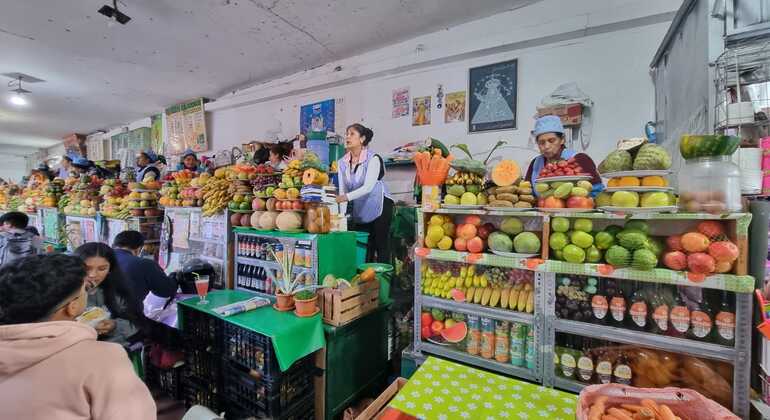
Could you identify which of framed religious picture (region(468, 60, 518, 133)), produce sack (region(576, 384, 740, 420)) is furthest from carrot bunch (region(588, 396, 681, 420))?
framed religious picture (region(468, 60, 518, 133))

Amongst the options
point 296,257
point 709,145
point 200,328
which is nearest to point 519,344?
point 709,145

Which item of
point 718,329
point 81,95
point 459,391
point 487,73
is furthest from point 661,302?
point 81,95

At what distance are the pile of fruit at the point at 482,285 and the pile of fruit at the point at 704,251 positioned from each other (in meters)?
0.63

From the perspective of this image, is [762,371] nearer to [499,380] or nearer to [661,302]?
[661,302]

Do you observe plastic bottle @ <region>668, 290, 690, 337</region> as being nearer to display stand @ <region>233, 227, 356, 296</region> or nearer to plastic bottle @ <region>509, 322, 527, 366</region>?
plastic bottle @ <region>509, 322, 527, 366</region>

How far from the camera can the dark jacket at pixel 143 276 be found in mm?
2459

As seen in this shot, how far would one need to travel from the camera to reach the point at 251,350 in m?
1.97

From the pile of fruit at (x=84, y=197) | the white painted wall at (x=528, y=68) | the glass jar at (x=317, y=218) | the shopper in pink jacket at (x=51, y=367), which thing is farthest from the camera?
the pile of fruit at (x=84, y=197)

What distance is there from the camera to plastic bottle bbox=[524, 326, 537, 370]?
167cm

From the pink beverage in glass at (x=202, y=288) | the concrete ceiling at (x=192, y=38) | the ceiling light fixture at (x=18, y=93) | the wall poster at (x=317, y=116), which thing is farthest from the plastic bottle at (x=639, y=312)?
the ceiling light fixture at (x=18, y=93)

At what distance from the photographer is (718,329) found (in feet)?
4.46

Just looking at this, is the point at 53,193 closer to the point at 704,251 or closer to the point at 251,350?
the point at 251,350

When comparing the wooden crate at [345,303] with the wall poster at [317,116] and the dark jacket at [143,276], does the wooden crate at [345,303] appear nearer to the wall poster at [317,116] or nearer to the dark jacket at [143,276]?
the dark jacket at [143,276]

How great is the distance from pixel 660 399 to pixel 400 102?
3.58 meters
